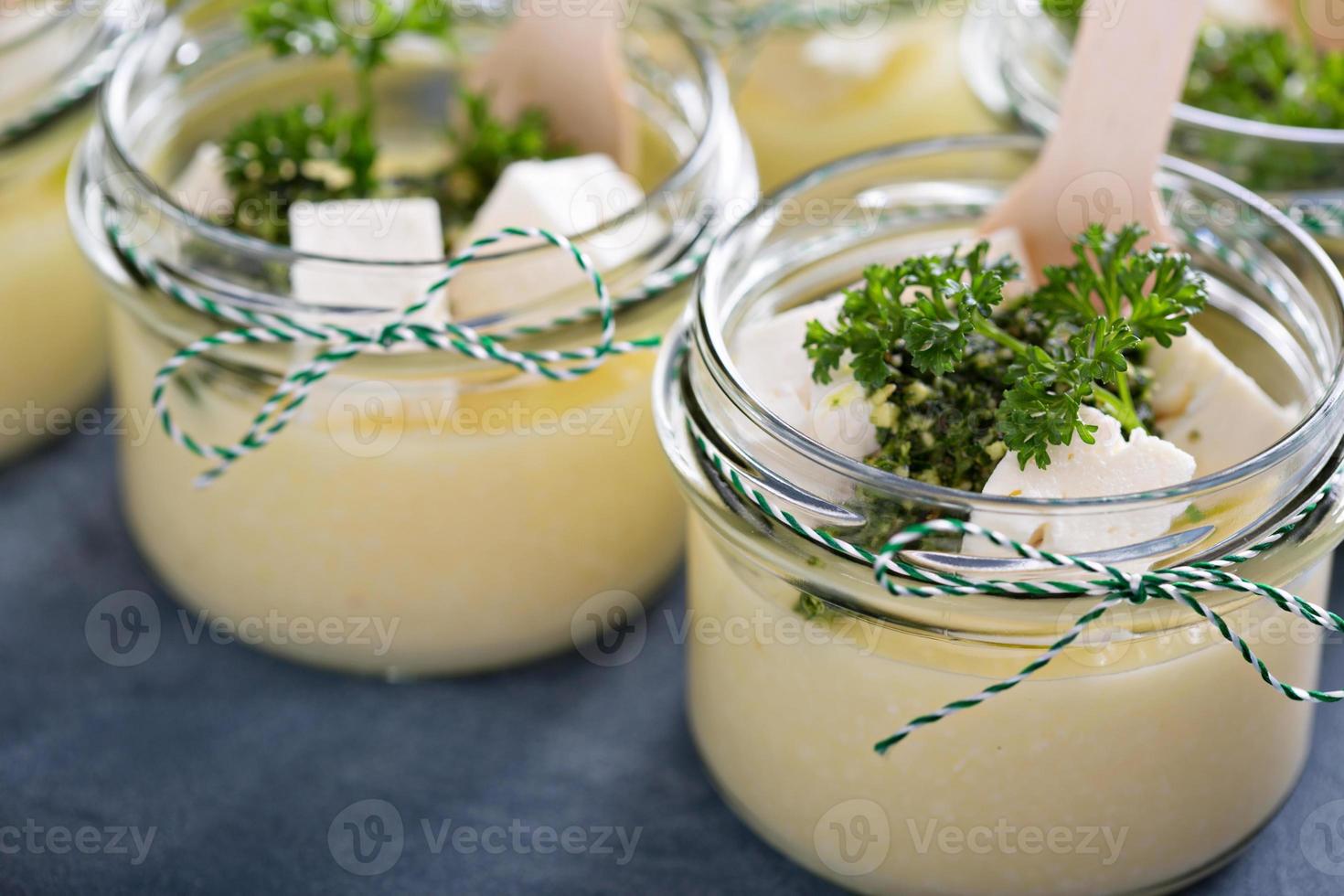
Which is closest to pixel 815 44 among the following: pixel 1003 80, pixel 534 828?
pixel 1003 80

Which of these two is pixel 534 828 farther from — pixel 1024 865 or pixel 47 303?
pixel 47 303

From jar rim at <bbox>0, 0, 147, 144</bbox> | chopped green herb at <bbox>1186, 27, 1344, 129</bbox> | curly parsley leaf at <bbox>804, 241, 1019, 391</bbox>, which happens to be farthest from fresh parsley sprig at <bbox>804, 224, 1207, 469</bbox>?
jar rim at <bbox>0, 0, 147, 144</bbox>

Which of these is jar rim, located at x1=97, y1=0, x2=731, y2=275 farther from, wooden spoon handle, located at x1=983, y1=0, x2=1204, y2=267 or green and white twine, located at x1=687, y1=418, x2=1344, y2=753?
green and white twine, located at x1=687, y1=418, x2=1344, y2=753

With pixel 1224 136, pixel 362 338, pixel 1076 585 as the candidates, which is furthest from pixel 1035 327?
pixel 362 338

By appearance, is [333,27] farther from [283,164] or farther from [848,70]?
[848,70]

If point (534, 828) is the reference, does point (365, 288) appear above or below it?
above

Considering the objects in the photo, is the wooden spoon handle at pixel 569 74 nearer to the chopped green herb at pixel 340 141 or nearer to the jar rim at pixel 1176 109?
the chopped green herb at pixel 340 141

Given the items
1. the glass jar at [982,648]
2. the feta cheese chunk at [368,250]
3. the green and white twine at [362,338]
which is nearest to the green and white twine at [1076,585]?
the glass jar at [982,648]
